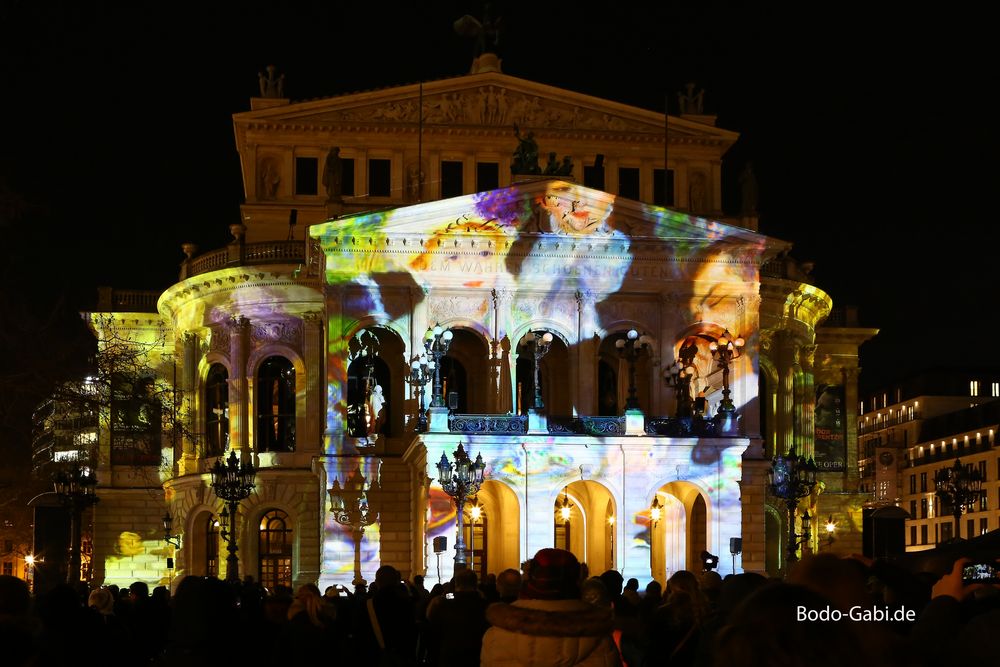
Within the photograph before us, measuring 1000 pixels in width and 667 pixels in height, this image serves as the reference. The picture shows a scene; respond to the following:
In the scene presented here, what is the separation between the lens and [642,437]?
46.1m

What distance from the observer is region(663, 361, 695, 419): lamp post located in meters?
48.1

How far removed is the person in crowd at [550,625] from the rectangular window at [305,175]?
52.6 meters

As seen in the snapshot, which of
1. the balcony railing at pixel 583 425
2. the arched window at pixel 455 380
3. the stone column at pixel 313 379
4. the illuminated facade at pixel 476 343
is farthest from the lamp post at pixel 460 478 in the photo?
the stone column at pixel 313 379

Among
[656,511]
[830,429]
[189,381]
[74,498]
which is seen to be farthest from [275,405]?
[830,429]

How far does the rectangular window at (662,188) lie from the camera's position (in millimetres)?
60731

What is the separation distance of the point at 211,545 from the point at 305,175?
13.8 meters

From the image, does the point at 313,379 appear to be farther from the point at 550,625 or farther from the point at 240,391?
the point at 550,625

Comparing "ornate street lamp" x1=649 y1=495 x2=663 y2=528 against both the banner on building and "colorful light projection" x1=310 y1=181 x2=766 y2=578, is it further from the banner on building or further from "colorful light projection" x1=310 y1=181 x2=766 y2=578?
the banner on building

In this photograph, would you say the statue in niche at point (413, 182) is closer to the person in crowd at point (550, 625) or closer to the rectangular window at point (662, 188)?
the rectangular window at point (662, 188)

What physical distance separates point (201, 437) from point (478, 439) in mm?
15956

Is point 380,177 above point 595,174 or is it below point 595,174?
below

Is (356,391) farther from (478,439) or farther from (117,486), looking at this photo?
(117,486)

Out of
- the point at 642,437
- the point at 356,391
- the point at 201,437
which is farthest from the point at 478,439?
the point at 201,437

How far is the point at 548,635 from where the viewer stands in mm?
8078
